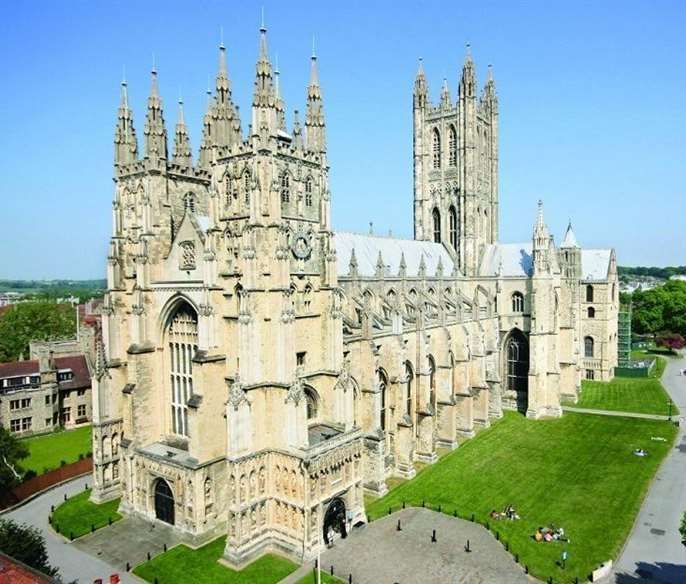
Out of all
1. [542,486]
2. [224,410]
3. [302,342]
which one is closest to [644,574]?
[542,486]

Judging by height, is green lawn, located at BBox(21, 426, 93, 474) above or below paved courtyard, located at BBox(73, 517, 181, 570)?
below

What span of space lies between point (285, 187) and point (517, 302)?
→ 3737 cm

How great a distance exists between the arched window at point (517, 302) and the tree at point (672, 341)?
53.6 m

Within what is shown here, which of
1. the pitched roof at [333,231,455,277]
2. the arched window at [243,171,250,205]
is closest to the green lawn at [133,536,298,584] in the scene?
the arched window at [243,171,250,205]

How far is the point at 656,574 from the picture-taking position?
27.1 m

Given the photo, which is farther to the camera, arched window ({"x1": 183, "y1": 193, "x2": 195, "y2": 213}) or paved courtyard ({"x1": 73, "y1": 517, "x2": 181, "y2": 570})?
arched window ({"x1": 183, "y1": 193, "x2": 195, "y2": 213})

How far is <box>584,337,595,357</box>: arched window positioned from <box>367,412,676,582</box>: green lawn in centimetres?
2156

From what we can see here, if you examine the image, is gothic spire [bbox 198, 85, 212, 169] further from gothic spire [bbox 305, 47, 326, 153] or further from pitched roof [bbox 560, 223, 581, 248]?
pitched roof [bbox 560, 223, 581, 248]

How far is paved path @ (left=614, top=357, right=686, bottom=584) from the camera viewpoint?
27219 mm

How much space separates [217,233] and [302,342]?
8694 millimetres

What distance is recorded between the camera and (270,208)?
3066 cm

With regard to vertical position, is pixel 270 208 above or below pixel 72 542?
above

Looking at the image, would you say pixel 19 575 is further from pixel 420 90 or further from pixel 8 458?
pixel 420 90

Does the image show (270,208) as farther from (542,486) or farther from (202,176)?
(542,486)
